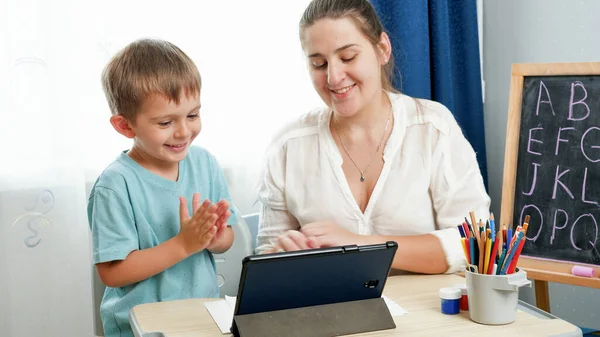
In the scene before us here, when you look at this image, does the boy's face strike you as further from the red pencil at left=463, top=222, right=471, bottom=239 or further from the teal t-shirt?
the red pencil at left=463, top=222, right=471, bottom=239

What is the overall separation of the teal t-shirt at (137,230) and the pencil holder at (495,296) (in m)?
0.60

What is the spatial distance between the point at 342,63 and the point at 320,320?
72 centimetres

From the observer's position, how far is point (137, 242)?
151cm

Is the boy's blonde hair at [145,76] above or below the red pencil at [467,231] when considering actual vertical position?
above

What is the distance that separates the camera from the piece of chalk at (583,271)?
1.83 m

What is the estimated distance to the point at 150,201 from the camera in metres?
1.57

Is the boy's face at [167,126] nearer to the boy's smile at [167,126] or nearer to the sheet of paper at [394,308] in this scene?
the boy's smile at [167,126]

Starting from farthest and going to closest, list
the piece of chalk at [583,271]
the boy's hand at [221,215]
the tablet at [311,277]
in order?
1. the piece of chalk at [583,271]
2. the boy's hand at [221,215]
3. the tablet at [311,277]

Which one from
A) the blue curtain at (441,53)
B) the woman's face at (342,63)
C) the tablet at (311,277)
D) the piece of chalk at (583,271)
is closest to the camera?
the tablet at (311,277)

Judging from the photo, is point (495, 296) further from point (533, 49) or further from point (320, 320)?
point (533, 49)

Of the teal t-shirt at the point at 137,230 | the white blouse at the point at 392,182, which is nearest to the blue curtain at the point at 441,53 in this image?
the white blouse at the point at 392,182

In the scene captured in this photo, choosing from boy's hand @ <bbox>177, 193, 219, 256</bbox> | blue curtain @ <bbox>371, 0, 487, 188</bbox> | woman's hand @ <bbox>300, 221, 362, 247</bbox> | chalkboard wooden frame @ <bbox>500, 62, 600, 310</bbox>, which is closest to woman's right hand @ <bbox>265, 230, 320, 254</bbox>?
woman's hand @ <bbox>300, 221, 362, 247</bbox>

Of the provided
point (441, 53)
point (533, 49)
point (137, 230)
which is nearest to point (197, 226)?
point (137, 230)

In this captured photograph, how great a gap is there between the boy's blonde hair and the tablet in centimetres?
50
